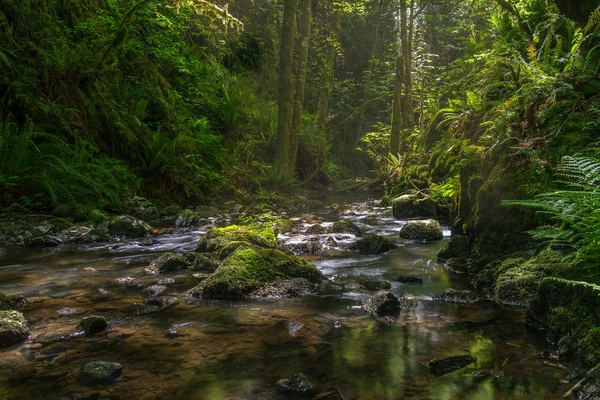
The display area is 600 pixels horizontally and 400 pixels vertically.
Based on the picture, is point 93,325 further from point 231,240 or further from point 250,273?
point 231,240

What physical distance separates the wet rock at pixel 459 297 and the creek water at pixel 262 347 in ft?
0.38

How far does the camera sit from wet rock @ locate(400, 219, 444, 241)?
23.2 ft

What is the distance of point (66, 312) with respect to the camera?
3580 millimetres

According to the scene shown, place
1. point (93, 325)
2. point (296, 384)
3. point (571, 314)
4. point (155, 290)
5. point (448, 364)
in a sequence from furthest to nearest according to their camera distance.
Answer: point (155, 290), point (93, 325), point (571, 314), point (448, 364), point (296, 384)

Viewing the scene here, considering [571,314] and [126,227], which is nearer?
[571,314]

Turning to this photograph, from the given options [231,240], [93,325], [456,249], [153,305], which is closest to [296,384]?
[93,325]

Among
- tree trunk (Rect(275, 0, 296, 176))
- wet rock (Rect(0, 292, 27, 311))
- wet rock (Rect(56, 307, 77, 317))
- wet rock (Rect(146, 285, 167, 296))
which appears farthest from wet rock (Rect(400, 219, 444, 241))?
tree trunk (Rect(275, 0, 296, 176))

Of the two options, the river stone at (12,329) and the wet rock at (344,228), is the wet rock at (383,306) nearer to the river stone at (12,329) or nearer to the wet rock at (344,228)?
the river stone at (12,329)

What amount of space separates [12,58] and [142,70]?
3.68 meters

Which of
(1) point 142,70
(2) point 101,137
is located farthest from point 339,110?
(2) point 101,137

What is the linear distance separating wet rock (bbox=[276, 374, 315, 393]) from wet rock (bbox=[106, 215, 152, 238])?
5.27 m

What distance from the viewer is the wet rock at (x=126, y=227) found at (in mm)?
7051

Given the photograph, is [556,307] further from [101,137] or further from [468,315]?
[101,137]

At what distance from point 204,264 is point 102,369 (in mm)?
2499
